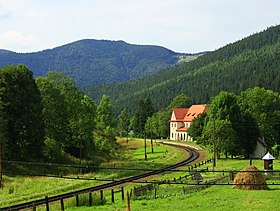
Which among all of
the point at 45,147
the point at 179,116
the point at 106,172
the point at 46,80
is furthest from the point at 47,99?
the point at 179,116

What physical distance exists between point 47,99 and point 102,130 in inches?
987

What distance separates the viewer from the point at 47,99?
62.9 meters

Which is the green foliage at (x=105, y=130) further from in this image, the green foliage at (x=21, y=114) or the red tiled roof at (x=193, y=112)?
the red tiled roof at (x=193, y=112)

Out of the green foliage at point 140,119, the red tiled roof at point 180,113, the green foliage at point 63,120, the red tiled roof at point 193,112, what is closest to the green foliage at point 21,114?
the green foliage at point 63,120

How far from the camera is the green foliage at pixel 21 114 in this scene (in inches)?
2111

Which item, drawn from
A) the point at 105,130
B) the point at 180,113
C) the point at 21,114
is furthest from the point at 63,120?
the point at 180,113

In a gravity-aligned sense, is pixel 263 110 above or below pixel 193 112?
above

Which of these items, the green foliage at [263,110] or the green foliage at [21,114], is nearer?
the green foliage at [21,114]

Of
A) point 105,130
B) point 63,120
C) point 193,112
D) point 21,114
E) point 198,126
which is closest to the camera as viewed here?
point 21,114

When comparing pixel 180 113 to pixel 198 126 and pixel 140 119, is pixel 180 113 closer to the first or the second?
pixel 140 119

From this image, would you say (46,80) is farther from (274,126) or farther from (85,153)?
(274,126)

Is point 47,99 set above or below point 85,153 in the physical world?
above

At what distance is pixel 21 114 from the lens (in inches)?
2149

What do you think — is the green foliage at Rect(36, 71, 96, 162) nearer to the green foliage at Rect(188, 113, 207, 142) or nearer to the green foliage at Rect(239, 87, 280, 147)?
the green foliage at Rect(239, 87, 280, 147)
